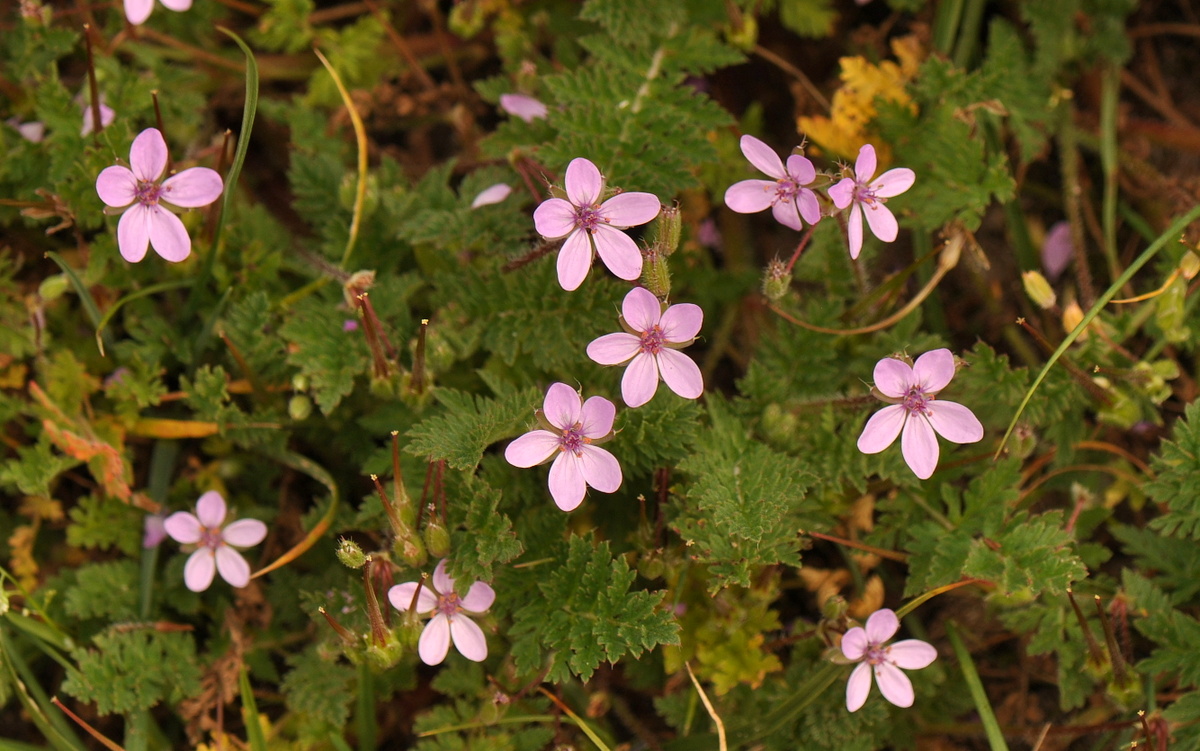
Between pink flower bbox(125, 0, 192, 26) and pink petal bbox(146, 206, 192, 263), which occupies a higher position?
pink flower bbox(125, 0, 192, 26)

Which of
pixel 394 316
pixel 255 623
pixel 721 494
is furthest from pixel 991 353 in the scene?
pixel 255 623

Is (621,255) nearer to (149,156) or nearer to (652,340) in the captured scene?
(652,340)

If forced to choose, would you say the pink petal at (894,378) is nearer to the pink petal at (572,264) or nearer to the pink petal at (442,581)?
the pink petal at (572,264)

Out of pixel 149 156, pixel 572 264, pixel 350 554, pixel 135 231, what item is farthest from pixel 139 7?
pixel 350 554

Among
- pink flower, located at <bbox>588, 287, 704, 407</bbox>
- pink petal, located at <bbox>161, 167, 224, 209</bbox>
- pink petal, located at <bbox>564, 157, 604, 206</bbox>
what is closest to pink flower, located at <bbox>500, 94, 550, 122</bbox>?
pink petal, located at <bbox>564, 157, 604, 206</bbox>

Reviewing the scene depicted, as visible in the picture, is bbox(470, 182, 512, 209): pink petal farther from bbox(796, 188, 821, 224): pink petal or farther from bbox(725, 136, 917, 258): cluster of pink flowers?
bbox(796, 188, 821, 224): pink petal

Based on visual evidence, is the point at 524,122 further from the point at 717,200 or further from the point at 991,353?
the point at 991,353
